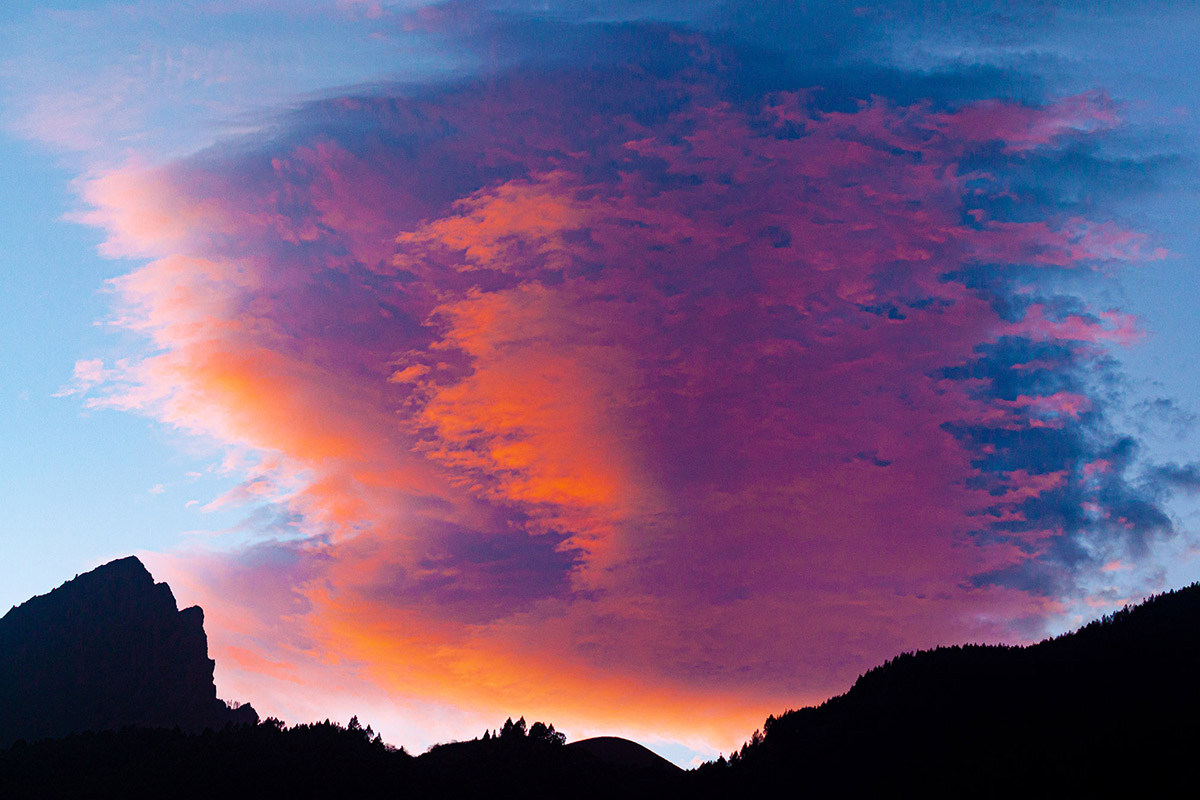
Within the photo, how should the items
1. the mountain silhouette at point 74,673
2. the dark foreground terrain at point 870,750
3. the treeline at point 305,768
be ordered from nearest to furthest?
the dark foreground terrain at point 870,750 → the treeline at point 305,768 → the mountain silhouette at point 74,673

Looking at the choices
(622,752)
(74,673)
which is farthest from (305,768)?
(74,673)

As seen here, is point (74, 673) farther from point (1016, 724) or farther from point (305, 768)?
point (1016, 724)

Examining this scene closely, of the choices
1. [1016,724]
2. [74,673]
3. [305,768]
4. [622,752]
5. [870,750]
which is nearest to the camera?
[1016,724]

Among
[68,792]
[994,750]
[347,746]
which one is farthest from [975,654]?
[68,792]

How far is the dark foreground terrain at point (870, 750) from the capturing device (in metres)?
66.8

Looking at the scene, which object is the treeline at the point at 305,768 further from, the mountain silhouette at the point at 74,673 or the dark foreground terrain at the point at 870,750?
the mountain silhouette at the point at 74,673

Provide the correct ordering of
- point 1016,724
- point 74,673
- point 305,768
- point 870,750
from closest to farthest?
point 1016,724 < point 870,750 < point 305,768 < point 74,673

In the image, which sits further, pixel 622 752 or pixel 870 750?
pixel 622 752

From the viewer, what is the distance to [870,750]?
3556 inches

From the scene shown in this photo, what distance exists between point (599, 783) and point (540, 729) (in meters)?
15.4

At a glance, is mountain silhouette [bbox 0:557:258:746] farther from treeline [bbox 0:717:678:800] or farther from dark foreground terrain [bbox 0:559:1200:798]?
treeline [bbox 0:717:678:800]

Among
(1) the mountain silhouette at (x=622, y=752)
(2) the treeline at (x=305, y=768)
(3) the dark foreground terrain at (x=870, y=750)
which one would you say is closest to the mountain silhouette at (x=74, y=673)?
(3) the dark foreground terrain at (x=870, y=750)

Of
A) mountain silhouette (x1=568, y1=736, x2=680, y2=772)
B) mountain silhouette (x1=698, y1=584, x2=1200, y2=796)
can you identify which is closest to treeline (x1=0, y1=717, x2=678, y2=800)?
mountain silhouette (x1=568, y1=736, x2=680, y2=772)

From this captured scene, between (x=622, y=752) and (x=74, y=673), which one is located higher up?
(x=74, y=673)
